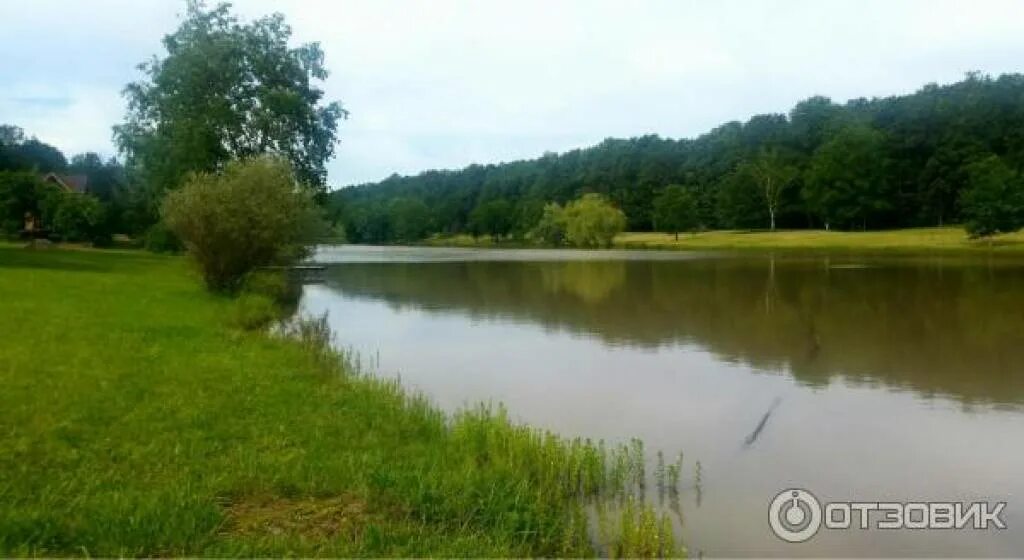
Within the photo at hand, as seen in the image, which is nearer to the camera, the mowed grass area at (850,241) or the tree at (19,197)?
the tree at (19,197)

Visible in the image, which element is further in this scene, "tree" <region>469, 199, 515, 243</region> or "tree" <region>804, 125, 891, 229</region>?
"tree" <region>469, 199, 515, 243</region>

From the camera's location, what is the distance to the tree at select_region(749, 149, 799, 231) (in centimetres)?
11606

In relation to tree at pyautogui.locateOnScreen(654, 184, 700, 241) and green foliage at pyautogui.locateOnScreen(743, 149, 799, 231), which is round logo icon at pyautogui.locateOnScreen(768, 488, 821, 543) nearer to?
green foliage at pyautogui.locateOnScreen(743, 149, 799, 231)

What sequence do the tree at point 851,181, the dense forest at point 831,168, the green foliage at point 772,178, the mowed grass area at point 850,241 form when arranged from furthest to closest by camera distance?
the green foliage at point 772,178, the tree at point 851,181, the dense forest at point 831,168, the mowed grass area at point 850,241

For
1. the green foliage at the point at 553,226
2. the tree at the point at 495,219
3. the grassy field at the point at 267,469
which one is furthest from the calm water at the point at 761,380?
the tree at the point at 495,219

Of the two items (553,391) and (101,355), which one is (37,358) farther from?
(553,391)

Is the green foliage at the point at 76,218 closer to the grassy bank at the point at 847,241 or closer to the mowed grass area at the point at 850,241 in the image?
the grassy bank at the point at 847,241

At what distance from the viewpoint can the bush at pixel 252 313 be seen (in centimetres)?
2286

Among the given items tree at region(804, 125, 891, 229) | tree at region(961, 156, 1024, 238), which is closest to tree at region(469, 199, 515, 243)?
tree at region(804, 125, 891, 229)

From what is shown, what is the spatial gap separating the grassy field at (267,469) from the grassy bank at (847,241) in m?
71.2

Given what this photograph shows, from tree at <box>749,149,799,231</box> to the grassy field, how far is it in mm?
109136

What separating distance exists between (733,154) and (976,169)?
51.3 metres

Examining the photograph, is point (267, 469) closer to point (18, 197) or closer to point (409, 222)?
point (18, 197)

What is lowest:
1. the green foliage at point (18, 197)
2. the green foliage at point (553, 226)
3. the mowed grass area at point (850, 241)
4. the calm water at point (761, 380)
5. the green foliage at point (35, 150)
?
the calm water at point (761, 380)
